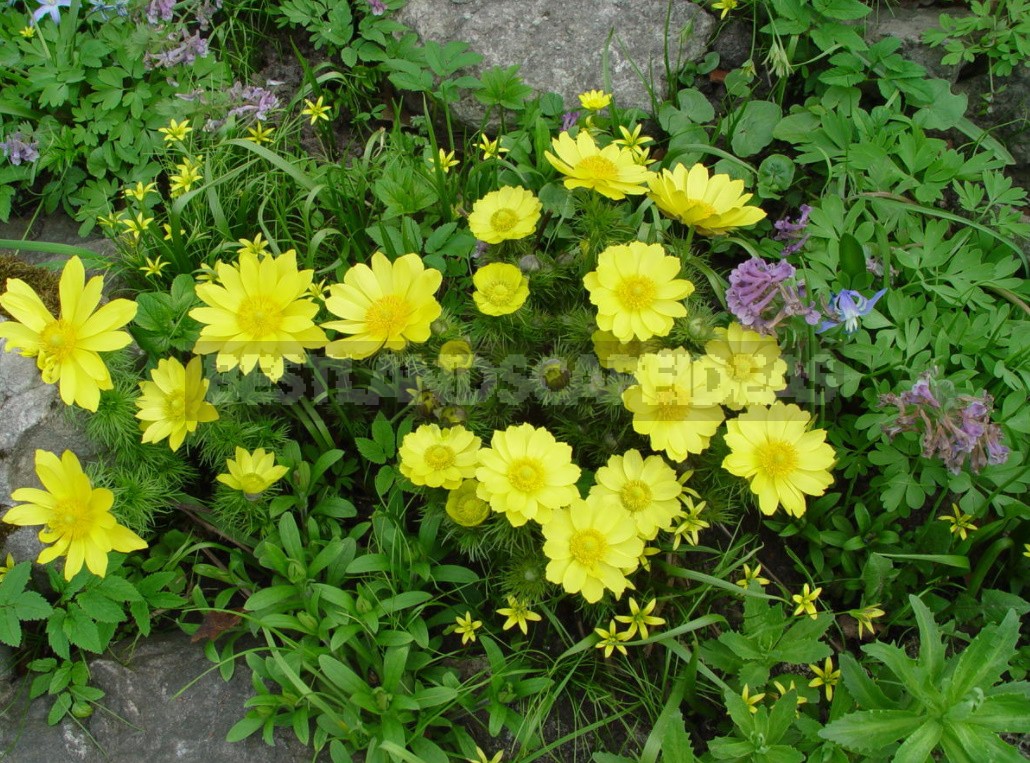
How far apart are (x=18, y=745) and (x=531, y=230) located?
163cm

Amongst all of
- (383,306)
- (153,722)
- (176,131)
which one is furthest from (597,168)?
(153,722)

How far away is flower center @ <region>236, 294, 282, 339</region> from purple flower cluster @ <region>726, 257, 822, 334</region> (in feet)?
3.39

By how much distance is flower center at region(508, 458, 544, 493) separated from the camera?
170 cm

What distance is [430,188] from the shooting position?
7.50 ft

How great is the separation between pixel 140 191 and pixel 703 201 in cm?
161

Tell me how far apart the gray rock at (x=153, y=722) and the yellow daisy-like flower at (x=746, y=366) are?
125 cm

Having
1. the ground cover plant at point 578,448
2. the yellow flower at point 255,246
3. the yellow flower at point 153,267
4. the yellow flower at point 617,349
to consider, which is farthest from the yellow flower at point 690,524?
the yellow flower at point 153,267

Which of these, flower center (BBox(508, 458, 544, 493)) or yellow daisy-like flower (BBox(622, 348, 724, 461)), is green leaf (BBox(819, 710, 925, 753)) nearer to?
yellow daisy-like flower (BBox(622, 348, 724, 461))

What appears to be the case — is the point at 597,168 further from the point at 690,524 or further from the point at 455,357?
the point at 690,524

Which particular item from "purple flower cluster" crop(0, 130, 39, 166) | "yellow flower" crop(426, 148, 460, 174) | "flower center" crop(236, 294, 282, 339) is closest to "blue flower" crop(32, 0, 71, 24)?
"purple flower cluster" crop(0, 130, 39, 166)

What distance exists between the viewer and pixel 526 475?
1702 mm

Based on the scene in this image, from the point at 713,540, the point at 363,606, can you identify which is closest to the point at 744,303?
the point at 713,540

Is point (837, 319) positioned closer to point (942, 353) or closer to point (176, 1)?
point (942, 353)

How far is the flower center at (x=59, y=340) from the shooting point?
176 cm
